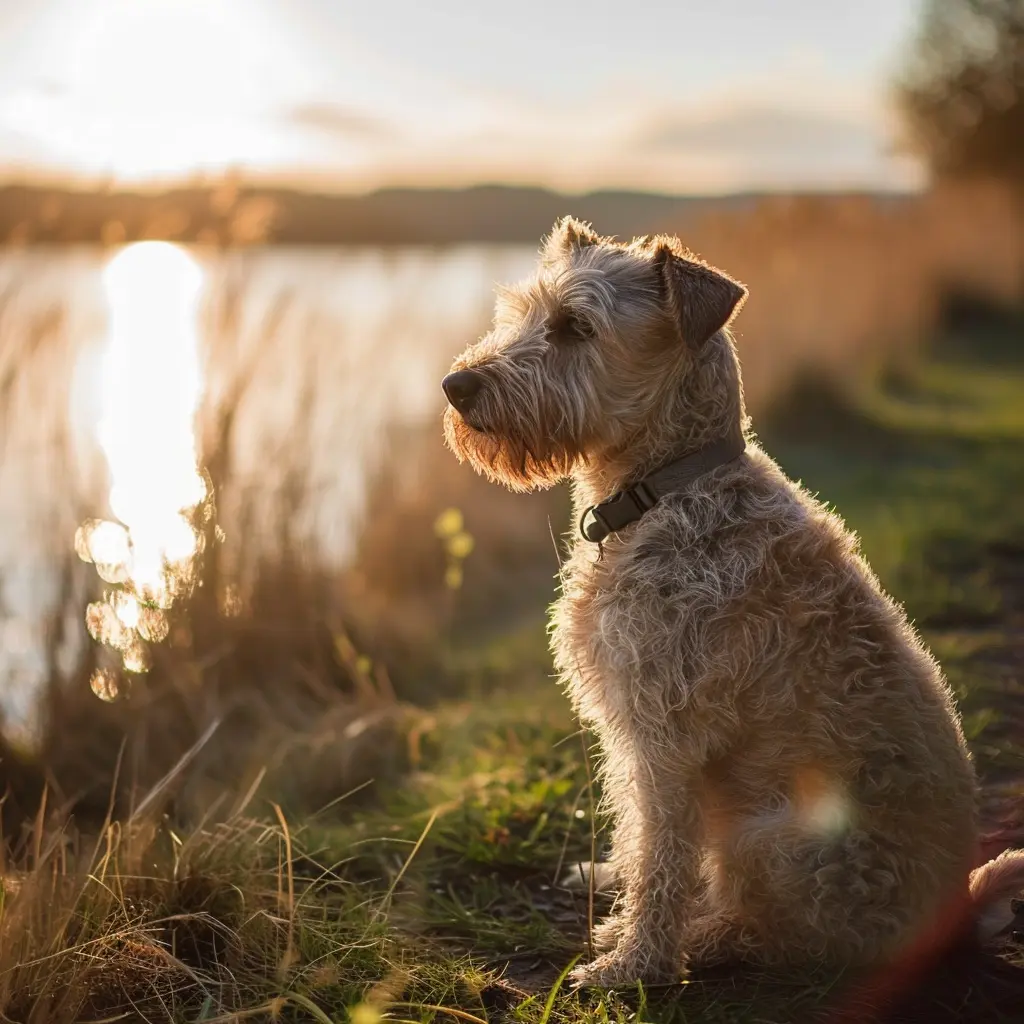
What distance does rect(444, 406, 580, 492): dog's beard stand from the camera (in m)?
4.45

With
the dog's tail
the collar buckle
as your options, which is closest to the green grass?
the dog's tail

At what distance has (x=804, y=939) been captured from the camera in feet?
13.3

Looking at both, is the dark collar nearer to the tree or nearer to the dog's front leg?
the dog's front leg

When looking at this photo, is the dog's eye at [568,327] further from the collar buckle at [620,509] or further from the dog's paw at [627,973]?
the dog's paw at [627,973]

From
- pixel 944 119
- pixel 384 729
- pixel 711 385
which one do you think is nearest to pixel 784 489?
pixel 711 385

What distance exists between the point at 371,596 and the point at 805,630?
267 inches

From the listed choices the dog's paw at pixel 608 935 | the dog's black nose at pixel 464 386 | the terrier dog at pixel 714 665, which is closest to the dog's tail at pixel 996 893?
the terrier dog at pixel 714 665

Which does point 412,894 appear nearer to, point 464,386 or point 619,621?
point 619,621

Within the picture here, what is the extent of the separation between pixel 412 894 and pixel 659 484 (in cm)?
208

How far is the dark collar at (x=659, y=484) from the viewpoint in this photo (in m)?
4.27

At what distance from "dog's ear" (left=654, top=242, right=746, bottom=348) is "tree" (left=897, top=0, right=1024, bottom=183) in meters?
38.5

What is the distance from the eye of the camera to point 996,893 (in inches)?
165

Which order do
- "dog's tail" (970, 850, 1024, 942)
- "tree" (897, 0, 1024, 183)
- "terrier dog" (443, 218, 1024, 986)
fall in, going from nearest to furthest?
"terrier dog" (443, 218, 1024, 986), "dog's tail" (970, 850, 1024, 942), "tree" (897, 0, 1024, 183)

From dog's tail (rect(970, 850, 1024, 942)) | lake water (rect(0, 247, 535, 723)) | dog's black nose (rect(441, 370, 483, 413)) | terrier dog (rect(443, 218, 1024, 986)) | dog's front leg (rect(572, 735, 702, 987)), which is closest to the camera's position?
terrier dog (rect(443, 218, 1024, 986))
